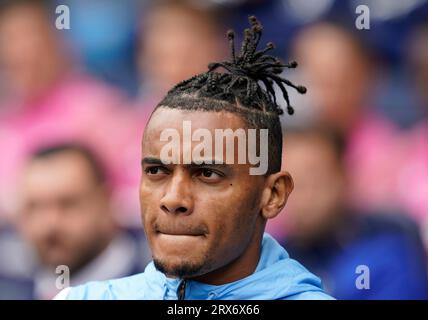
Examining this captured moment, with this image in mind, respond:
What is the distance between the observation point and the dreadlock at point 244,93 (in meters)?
2.42

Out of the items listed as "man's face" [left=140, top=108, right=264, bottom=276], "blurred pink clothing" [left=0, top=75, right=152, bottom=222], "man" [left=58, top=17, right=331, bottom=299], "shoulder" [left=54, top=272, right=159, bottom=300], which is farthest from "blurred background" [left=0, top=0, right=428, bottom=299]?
"man's face" [left=140, top=108, right=264, bottom=276]

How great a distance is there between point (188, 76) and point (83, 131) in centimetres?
70

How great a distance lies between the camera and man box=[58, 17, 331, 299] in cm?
235

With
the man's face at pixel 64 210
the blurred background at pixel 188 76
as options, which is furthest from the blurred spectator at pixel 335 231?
the man's face at pixel 64 210

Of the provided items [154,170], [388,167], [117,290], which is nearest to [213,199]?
[154,170]

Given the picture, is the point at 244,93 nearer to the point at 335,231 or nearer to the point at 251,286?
the point at 251,286

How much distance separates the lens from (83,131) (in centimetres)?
430

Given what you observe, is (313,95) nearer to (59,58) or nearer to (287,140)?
(287,140)

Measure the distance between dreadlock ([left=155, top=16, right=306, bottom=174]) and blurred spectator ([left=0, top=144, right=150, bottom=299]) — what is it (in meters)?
1.85

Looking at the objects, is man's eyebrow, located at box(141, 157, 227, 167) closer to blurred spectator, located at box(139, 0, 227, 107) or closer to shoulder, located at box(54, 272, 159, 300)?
shoulder, located at box(54, 272, 159, 300)

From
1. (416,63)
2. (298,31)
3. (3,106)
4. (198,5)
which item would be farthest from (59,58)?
(416,63)

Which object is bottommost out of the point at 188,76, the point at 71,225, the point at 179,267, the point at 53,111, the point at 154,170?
the point at 179,267

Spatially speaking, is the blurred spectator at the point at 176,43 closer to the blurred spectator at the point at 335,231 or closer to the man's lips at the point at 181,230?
the blurred spectator at the point at 335,231

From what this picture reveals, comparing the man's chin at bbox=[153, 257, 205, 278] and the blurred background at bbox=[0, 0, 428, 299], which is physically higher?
the blurred background at bbox=[0, 0, 428, 299]
